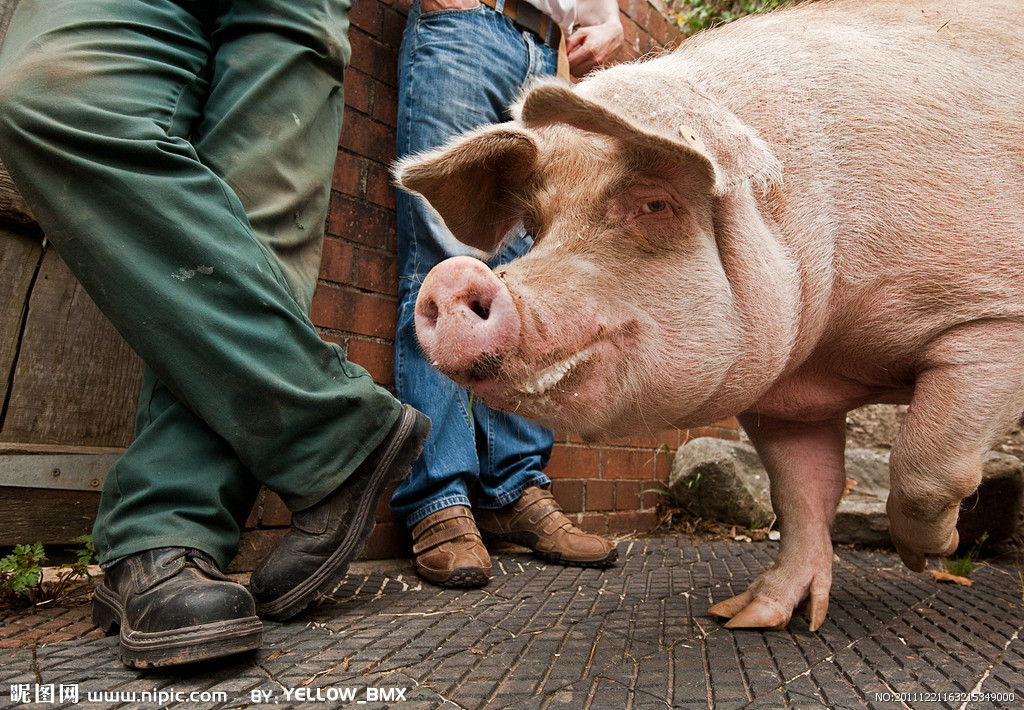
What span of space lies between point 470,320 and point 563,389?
243 mm

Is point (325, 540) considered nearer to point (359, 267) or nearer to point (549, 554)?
point (549, 554)

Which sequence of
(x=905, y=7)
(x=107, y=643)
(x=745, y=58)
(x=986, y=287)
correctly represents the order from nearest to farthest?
1. (x=107, y=643)
2. (x=986, y=287)
3. (x=745, y=58)
4. (x=905, y=7)

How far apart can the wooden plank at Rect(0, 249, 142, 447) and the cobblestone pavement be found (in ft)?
2.09

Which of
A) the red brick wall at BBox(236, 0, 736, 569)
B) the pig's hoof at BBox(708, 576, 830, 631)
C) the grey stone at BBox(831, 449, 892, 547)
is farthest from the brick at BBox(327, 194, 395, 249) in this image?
the grey stone at BBox(831, 449, 892, 547)

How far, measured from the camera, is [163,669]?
1385 mm

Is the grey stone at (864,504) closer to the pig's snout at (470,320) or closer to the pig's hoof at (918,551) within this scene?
the pig's hoof at (918,551)

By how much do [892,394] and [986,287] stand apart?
0.45 meters

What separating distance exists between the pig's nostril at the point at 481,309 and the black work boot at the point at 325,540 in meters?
0.69

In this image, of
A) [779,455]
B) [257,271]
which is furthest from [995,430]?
[257,271]

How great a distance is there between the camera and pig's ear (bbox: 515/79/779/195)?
1291 mm

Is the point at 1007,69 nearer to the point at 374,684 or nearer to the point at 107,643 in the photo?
the point at 374,684

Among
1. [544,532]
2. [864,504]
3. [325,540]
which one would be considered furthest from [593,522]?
[325,540]

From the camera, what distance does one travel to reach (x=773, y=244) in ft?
5.34

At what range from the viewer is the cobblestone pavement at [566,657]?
1292 millimetres
